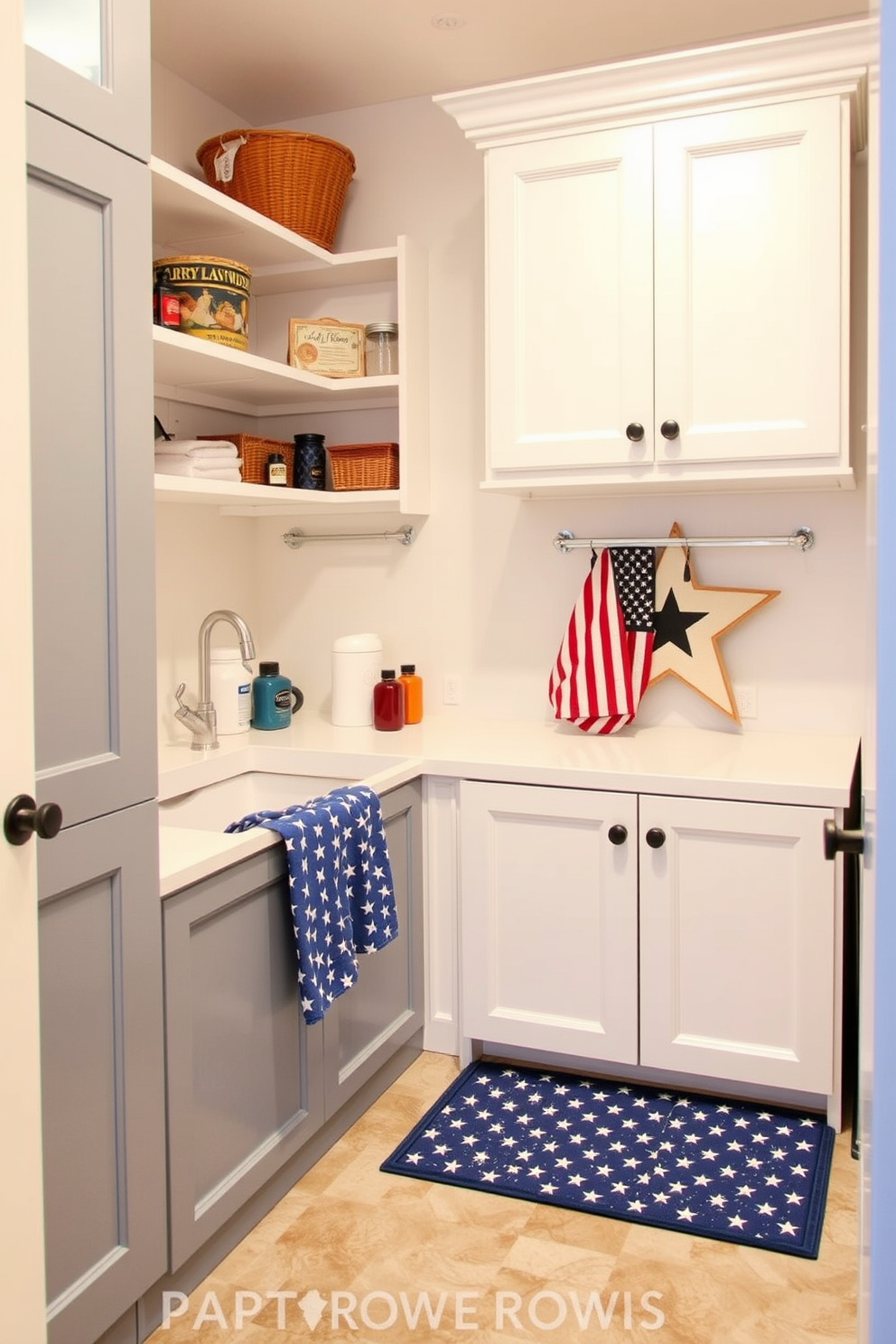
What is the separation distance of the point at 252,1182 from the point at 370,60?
2704mm

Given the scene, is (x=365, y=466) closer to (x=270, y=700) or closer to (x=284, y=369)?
(x=284, y=369)

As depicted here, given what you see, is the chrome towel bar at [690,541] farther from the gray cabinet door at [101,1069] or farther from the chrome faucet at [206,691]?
the gray cabinet door at [101,1069]

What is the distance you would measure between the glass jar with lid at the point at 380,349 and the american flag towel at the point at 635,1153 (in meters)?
1.90

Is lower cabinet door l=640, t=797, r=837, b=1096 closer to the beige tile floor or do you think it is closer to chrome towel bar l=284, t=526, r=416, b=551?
the beige tile floor

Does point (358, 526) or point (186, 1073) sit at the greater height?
point (358, 526)

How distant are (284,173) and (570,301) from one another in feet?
2.85

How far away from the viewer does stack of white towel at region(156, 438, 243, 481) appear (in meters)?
2.66

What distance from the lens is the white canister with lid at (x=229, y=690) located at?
3066 mm

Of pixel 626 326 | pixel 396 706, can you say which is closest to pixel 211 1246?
pixel 396 706

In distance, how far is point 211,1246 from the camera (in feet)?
6.72

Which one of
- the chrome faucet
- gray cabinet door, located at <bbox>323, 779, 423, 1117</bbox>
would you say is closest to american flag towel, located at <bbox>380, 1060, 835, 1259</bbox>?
gray cabinet door, located at <bbox>323, 779, 423, 1117</bbox>

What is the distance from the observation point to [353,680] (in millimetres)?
3213

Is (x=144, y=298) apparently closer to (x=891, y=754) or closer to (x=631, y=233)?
(x=631, y=233)

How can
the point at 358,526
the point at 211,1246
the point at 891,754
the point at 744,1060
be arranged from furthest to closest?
the point at 358,526, the point at 744,1060, the point at 211,1246, the point at 891,754
